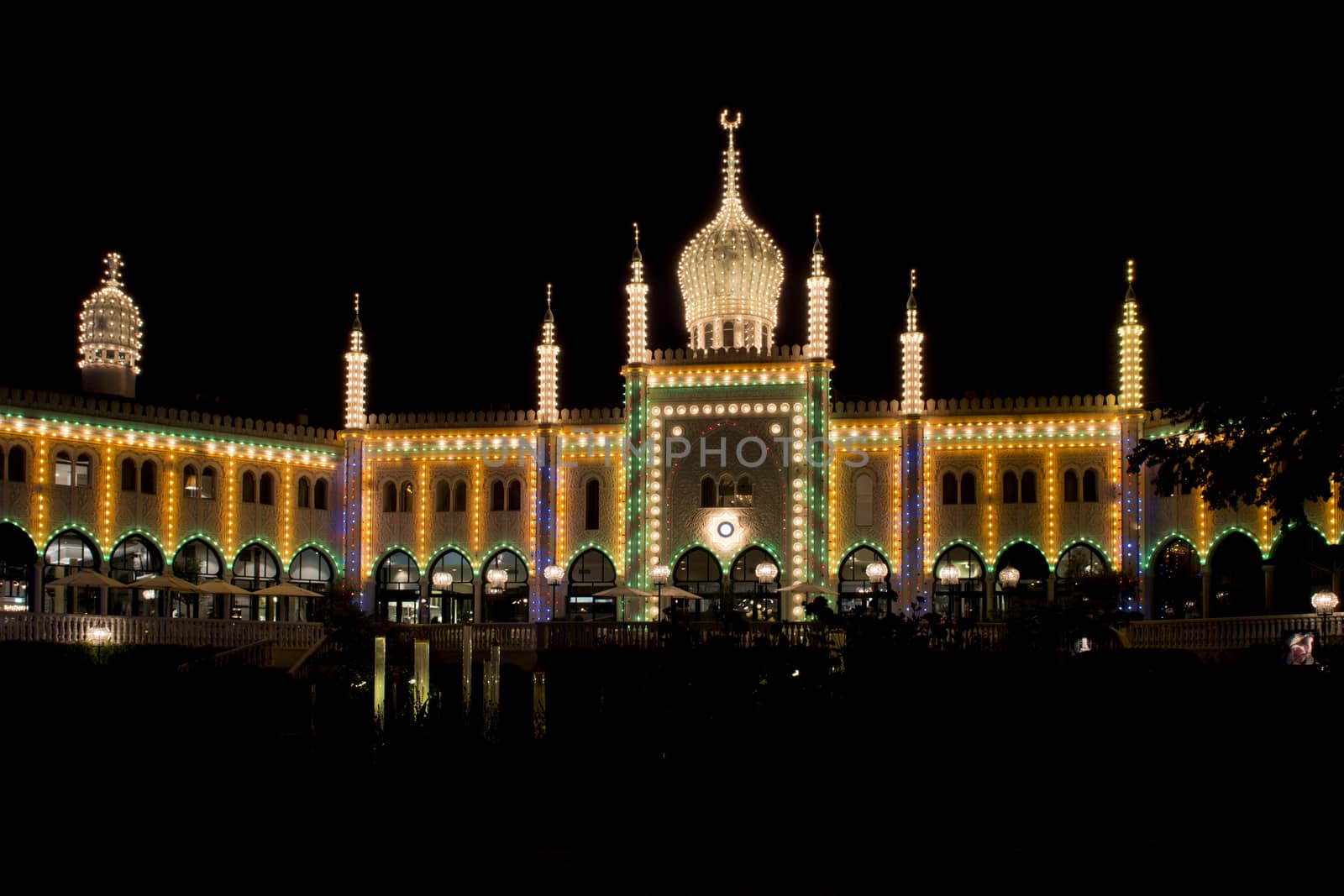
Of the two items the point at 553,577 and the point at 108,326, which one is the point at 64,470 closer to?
the point at 108,326

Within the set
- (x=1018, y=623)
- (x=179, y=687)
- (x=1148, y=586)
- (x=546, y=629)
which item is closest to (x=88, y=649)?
(x=179, y=687)

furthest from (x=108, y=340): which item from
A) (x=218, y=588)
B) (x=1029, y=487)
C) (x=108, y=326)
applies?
(x=1029, y=487)

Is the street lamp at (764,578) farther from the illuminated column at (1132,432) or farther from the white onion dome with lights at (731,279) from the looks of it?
the illuminated column at (1132,432)

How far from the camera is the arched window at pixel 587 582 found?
4531cm

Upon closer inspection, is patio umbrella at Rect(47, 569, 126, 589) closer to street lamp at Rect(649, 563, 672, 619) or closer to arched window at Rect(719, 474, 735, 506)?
street lamp at Rect(649, 563, 672, 619)

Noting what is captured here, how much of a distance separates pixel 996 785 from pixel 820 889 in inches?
176

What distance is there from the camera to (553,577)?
1642 inches

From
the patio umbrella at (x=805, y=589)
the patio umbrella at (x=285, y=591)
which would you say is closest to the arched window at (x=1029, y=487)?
the patio umbrella at (x=805, y=589)

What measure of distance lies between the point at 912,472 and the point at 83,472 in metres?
22.5

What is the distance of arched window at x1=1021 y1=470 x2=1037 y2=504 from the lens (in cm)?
4359

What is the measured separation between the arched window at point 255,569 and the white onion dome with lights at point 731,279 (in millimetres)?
13814

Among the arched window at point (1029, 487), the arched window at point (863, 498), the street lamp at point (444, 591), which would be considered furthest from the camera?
the street lamp at point (444, 591)

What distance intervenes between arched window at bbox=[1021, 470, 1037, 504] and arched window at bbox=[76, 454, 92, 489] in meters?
25.4

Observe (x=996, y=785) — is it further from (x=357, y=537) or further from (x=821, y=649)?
(x=357, y=537)
